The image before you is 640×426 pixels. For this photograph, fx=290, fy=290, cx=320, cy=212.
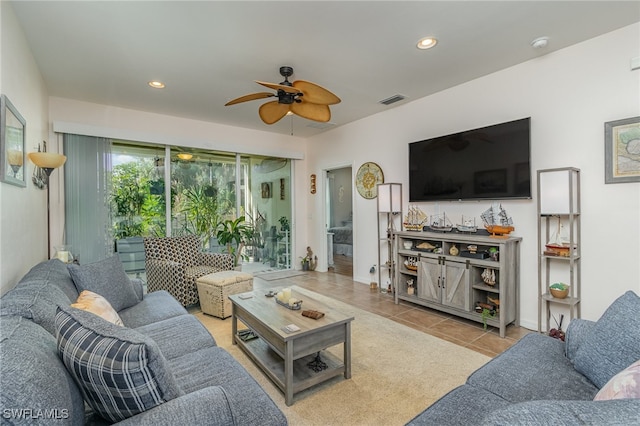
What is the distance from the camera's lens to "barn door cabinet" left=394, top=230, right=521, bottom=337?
2990 millimetres

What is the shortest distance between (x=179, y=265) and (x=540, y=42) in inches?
176

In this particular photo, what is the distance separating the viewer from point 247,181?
5648 mm

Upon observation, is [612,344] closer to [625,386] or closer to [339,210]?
[625,386]

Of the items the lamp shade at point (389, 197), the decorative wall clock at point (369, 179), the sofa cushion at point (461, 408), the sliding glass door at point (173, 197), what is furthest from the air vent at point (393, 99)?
the sofa cushion at point (461, 408)

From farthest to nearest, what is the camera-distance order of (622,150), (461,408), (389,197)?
(389,197), (622,150), (461,408)

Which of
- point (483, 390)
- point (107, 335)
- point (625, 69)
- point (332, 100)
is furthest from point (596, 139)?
point (107, 335)

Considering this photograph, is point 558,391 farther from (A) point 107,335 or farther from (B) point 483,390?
(A) point 107,335

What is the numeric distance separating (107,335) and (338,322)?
1455mm

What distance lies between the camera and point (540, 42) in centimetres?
267

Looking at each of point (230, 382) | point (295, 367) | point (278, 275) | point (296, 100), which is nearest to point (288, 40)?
point (296, 100)

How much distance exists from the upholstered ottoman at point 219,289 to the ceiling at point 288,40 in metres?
2.34

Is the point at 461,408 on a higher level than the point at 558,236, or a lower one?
lower

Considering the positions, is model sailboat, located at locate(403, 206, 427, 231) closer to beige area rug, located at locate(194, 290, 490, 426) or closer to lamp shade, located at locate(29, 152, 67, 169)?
beige area rug, located at locate(194, 290, 490, 426)

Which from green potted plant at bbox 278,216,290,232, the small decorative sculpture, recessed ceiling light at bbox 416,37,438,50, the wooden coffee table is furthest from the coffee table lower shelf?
green potted plant at bbox 278,216,290,232
